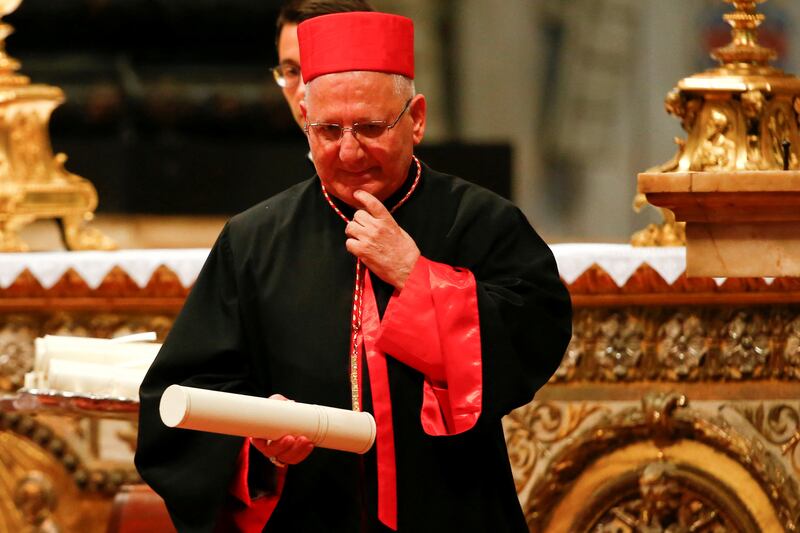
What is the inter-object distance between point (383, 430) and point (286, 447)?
236 millimetres

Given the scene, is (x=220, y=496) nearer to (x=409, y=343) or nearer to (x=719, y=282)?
(x=409, y=343)

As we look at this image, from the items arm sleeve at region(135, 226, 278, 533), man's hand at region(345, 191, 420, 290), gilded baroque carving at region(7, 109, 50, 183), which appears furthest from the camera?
gilded baroque carving at region(7, 109, 50, 183)

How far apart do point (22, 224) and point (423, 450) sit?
2973 millimetres

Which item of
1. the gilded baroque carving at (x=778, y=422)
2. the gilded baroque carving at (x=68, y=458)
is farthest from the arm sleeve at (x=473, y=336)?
the gilded baroque carving at (x=68, y=458)

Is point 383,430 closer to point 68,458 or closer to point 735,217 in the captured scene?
point 735,217

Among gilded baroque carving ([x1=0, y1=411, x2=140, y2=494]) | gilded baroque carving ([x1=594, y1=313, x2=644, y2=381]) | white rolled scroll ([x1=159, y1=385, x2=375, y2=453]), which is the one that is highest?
white rolled scroll ([x1=159, y1=385, x2=375, y2=453])

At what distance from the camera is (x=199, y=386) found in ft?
12.4

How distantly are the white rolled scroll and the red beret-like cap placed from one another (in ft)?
2.19

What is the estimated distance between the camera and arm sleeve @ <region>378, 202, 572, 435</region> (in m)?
3.68

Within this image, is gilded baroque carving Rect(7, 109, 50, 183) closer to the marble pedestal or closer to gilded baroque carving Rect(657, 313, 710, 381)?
gilded baroque carving Rect(657, 313, 710, 381)

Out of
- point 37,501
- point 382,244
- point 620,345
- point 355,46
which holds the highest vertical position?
point 355,46

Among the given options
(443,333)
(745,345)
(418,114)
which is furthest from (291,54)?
(443,333)

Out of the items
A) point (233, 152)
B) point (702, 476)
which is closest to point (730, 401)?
point (702, 476)

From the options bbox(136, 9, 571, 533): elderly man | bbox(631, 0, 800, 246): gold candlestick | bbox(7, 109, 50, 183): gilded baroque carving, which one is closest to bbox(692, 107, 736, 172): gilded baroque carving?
bbox(631, 0, 800, 246): gold candlestick
